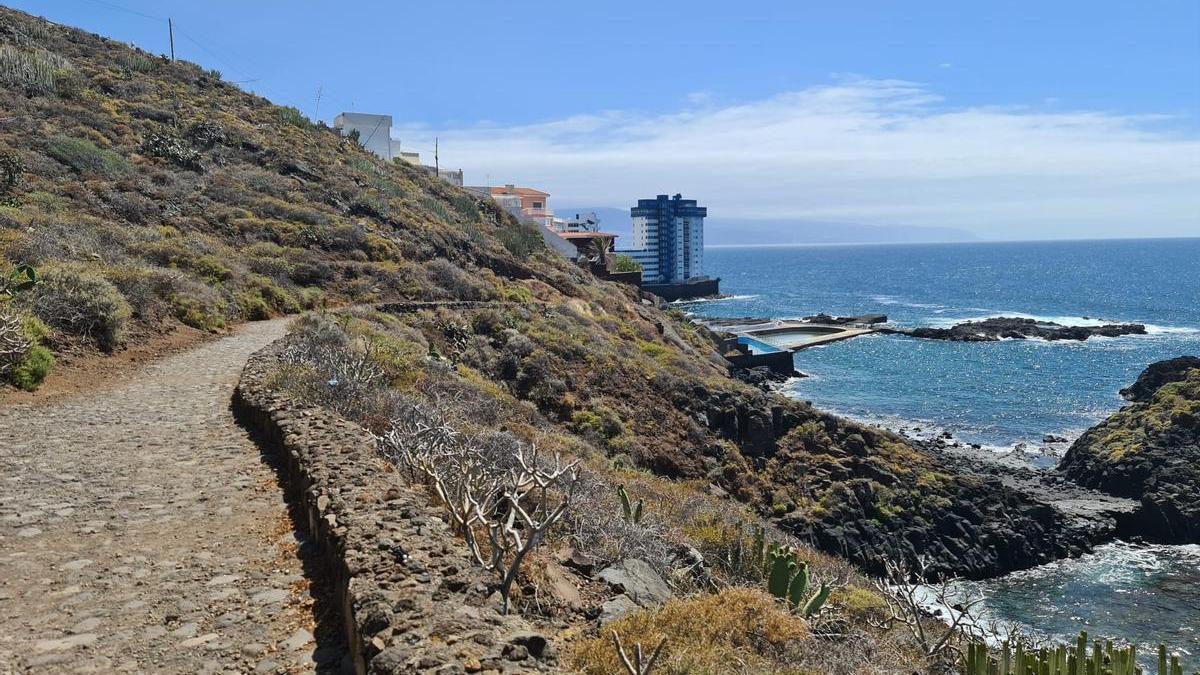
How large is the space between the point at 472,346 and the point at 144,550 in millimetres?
15234

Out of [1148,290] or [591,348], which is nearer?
[591,348]

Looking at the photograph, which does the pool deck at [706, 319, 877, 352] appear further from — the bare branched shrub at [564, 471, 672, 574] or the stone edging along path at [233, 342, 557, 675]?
the stone edging along path at [233, 342, 557, 675]

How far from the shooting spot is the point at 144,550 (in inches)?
222

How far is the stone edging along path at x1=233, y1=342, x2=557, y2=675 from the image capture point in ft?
12.2

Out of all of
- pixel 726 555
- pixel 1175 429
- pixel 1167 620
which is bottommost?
pixel 1167 620

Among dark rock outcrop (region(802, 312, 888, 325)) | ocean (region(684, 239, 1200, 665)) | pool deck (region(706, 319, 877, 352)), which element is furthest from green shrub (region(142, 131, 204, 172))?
dark rock outcrop (region(802, 312, 888, 325))

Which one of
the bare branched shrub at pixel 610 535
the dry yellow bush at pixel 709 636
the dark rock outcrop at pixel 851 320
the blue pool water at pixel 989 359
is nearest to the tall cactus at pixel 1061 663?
the dry yellow bush at pixel 709 636

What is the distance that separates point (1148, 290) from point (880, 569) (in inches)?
4242

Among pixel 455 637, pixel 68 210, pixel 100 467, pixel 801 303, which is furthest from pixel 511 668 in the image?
pixel 801 303

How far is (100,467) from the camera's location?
7484 mm

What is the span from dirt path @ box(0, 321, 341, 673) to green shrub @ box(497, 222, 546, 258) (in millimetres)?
28574

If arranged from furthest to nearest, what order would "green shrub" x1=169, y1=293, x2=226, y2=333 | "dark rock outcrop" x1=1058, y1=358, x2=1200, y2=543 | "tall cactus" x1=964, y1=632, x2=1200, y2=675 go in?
"dark rock outcrop" x1=1058, y1=358, x2=1200, y2=543
"green shrub" x1=169, y1=293, x2=226, y2=333
"tall cactus" x1=964, y1=632, x2=1200, y2=675

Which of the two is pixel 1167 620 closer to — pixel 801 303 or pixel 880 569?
pixel 880 569

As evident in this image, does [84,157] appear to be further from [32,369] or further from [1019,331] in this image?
[1019,331]
